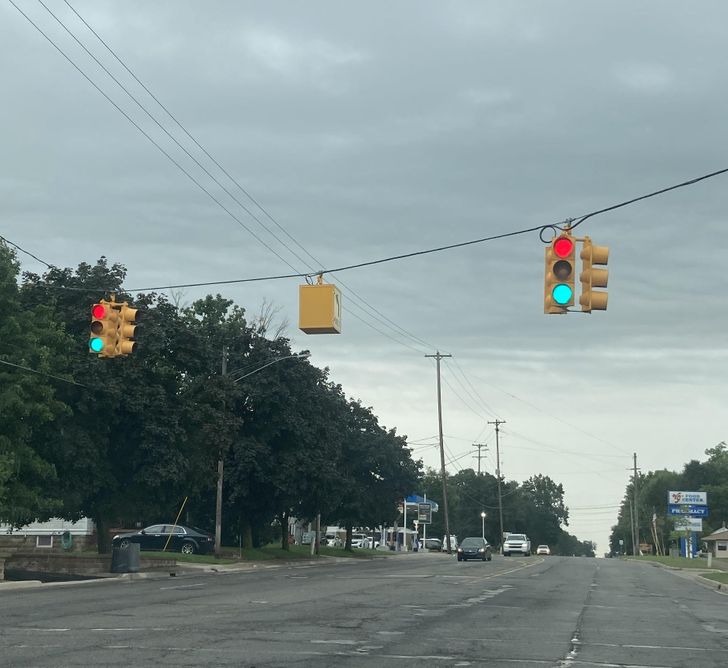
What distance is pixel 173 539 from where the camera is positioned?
4900 centimetres

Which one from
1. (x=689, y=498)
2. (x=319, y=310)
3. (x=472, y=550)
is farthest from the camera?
(x=689, y=498)

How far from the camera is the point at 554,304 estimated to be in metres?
15.9

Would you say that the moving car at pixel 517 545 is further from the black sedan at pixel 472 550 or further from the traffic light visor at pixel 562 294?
the traffic light visor at pixel 562 294

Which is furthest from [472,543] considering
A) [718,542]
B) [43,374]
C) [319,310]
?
[718,542]

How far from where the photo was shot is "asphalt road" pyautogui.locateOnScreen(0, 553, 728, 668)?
12773 millimetres

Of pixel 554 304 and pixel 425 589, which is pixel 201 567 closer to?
pixel 425 589

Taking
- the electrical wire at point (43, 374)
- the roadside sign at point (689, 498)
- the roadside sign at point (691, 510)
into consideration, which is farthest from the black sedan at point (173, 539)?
the roadside sign at point (689, 498)

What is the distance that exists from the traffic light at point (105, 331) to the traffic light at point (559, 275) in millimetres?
8925

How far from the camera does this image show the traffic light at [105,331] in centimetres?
2022

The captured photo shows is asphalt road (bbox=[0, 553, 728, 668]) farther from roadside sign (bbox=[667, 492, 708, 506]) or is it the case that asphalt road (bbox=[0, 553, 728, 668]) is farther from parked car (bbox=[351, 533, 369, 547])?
parked car (bbox=[351, 533, 369, 547])

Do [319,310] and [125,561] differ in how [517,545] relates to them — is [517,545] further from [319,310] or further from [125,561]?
[319,310]

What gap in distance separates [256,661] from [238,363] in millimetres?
39124

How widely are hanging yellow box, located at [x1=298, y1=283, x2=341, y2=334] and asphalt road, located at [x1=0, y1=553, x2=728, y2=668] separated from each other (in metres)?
5.36

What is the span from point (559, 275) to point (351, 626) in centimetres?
659
